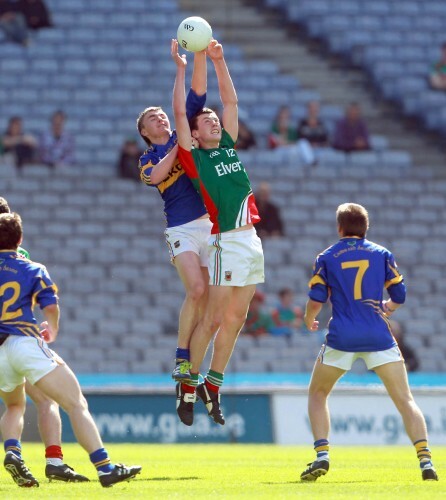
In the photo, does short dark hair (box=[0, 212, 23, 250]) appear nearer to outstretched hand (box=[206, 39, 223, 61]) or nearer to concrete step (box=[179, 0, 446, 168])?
outstretched hand (box=[206, 39, 223, 61])

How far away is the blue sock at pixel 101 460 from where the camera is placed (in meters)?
8.77

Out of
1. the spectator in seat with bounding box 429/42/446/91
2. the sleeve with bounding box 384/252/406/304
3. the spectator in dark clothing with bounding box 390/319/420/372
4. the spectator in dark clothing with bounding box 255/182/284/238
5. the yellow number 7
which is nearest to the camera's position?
the yellow number 7

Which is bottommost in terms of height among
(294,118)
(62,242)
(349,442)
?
(349,442)

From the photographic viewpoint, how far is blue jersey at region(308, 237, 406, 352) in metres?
9.51

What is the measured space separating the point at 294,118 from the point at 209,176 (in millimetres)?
12631

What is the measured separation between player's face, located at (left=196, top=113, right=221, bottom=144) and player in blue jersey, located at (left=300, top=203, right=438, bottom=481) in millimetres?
1420

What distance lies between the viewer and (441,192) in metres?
22.5

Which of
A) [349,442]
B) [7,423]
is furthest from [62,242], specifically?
[7,423]

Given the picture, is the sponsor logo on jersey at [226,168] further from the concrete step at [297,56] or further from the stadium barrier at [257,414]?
the concrete step at [297,56]

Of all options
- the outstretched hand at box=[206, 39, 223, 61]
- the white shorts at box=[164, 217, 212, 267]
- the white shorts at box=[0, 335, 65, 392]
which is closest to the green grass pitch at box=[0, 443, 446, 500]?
the white shorts at box=[0, 335, 65, 392]

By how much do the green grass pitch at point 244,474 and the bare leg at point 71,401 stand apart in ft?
1.10

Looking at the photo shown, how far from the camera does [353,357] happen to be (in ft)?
31.3

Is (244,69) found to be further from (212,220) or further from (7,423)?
(7,423)

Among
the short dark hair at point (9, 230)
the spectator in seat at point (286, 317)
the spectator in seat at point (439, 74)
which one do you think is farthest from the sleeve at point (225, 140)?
the spectator in seat at point (439, 74)
